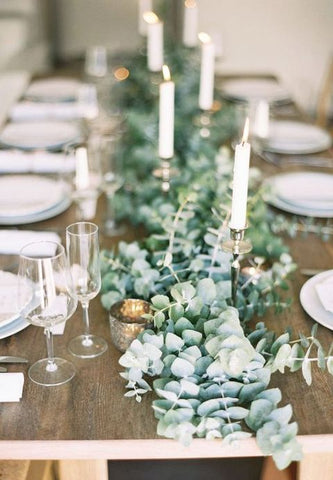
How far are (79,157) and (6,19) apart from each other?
274 centimetres

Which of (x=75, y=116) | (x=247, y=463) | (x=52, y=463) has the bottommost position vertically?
(x=52, y=463)

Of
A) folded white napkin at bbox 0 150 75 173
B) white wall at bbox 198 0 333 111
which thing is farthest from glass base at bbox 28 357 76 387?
white wall at bbox 198 0 333 111

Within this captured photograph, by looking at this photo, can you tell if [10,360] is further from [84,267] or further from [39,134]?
[39,134]

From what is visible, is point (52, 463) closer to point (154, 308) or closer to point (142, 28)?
point (154, 308)

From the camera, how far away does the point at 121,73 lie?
286cm

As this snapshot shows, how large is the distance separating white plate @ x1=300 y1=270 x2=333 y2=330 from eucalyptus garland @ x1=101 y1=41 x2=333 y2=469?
45 mm

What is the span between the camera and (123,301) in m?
1.15

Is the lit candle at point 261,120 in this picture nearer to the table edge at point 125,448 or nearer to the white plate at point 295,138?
A: the white plate at point 295,138

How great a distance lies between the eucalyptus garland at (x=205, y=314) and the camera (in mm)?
897

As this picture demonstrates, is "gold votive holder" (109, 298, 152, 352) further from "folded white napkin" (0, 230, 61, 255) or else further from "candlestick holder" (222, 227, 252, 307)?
"folded white napkin" (0, 230, 61, 255)

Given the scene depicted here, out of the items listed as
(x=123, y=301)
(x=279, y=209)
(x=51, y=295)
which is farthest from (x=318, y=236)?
(x=51, y=295)

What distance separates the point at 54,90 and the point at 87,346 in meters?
1.93

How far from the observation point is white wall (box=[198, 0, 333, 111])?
4.67 m

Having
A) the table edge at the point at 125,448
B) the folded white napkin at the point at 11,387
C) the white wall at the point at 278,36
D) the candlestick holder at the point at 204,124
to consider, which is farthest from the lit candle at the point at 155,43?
the white wall at the point at 278,36
